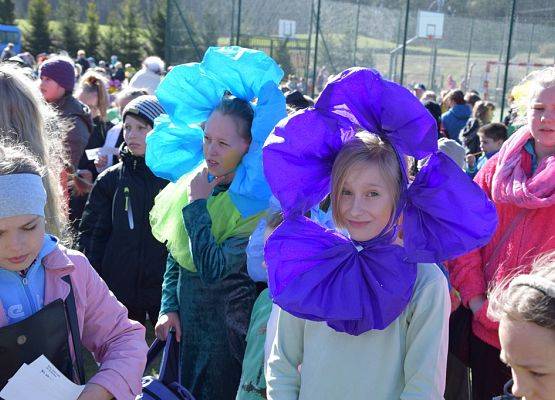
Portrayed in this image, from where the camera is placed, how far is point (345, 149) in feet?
6.78

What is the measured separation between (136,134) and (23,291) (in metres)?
2.21

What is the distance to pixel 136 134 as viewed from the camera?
405 centimetres

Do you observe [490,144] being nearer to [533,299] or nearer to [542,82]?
[542,82]

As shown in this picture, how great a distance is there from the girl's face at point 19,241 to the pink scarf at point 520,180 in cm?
185

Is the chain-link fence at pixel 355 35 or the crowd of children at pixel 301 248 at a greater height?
the chain-link fence at pixel 355 35

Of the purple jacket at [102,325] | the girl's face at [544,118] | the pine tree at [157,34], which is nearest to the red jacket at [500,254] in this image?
the girl's face at [544,118]

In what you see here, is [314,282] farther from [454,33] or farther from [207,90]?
[454,33]

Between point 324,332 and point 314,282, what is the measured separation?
6.7 inches

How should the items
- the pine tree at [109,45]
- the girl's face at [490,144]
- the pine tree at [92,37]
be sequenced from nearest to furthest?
the girl's face at [490,144] → the pine tree at [109,45] → the pine tree at [92,37]

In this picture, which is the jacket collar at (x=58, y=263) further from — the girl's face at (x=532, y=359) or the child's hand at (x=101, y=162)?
the child's hand at (x=101, y=162)

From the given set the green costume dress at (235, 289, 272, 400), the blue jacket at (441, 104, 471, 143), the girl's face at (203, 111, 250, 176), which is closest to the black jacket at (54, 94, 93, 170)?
the girl's face at (203, 111, 250, 176)

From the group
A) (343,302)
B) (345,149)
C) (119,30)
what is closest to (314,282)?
(343,302)

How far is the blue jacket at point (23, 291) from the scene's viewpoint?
6.27 ft

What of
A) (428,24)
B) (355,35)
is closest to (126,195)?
(428,24)
